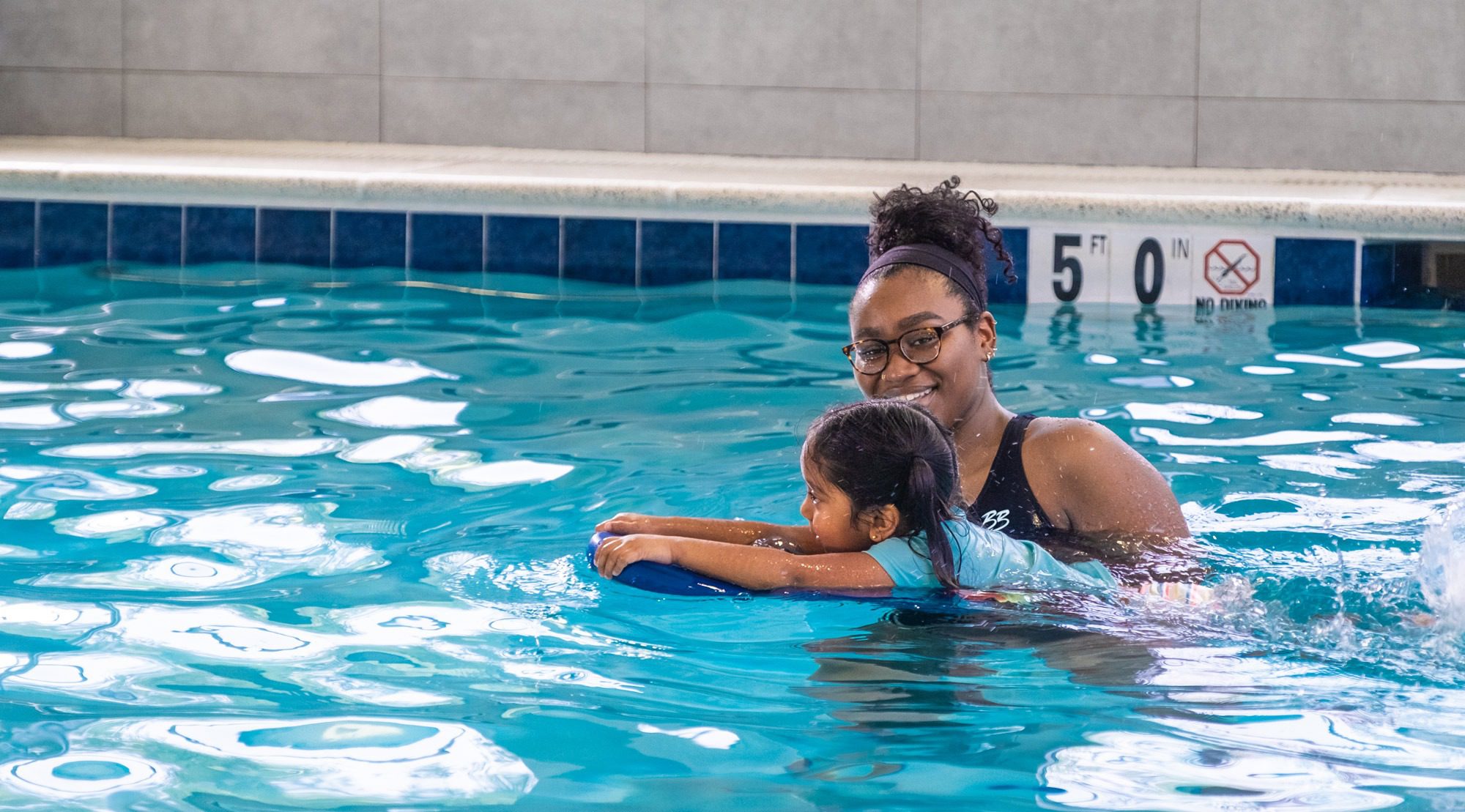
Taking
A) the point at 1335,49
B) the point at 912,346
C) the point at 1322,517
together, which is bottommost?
the point at 1322,517

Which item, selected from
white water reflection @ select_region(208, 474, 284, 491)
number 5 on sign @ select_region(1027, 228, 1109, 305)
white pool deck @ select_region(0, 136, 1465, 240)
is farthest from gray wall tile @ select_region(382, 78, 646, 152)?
white water reflection @ select_region(208, 474, 284, 491)

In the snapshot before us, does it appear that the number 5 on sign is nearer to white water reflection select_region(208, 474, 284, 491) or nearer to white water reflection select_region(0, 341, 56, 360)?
white water reflection select_region(208, 474, 284, 491)

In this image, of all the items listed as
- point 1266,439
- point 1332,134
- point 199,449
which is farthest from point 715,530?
point 1332,134

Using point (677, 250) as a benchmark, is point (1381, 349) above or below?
below

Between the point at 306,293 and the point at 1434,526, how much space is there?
4238mm

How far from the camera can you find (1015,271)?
623cm

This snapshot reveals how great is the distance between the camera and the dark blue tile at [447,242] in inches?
255

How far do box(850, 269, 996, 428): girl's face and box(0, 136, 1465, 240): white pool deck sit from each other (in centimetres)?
311

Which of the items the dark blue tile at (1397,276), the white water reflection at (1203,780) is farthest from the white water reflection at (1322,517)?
the dark blue tile at (1397,276)

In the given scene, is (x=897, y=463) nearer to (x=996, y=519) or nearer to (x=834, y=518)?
(x=834, y=518)

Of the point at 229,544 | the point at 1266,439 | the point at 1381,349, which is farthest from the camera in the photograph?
the point at 1381,349

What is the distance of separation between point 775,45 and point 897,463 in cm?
646

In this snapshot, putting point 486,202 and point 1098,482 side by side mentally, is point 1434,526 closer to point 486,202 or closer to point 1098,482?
point 1098,482

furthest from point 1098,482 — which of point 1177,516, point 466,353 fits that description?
point 466,353
